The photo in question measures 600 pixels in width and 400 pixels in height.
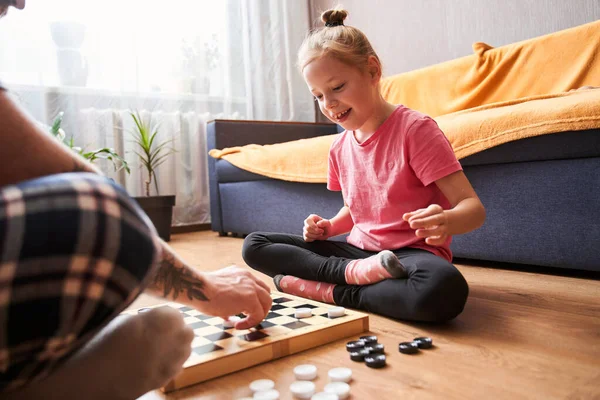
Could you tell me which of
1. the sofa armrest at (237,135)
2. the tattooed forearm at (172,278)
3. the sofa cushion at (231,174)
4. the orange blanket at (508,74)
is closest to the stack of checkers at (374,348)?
the tattooed forearm at (172,278)

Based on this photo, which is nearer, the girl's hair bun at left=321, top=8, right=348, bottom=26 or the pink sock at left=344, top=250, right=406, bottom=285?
the pink sock at left=344, top=250, right=406, bottom=285

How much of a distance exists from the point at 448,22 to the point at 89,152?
6.66 ft

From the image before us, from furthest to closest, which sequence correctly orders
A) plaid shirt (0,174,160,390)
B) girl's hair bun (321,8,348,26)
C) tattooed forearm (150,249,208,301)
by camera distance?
girl's hair bun (321,8,348,26), tattooed forearm (150,249,208,301), plaid shirt (0,174,160,390)

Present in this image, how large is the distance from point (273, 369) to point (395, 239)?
520 mm

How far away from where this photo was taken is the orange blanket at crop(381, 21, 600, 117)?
6.55 ft

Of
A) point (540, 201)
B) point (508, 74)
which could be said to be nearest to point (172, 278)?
point (540, 201)

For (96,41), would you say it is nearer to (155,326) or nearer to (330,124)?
(330,124)

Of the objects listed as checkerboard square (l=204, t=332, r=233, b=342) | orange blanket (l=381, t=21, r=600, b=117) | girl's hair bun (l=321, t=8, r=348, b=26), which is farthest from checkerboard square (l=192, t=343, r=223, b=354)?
orange blanket (l=381, t=21, r=600, b=117)

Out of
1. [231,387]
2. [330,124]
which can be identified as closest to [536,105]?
[231,387]

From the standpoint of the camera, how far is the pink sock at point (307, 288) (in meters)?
1.20

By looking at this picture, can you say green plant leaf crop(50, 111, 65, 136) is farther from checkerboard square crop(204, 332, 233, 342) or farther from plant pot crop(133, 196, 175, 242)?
checkerboard square crop(204, 332, 233, 342)

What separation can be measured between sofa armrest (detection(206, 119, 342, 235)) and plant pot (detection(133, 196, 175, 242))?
26cm

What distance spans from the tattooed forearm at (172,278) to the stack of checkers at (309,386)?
0.56 feet

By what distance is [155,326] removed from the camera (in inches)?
22.5
